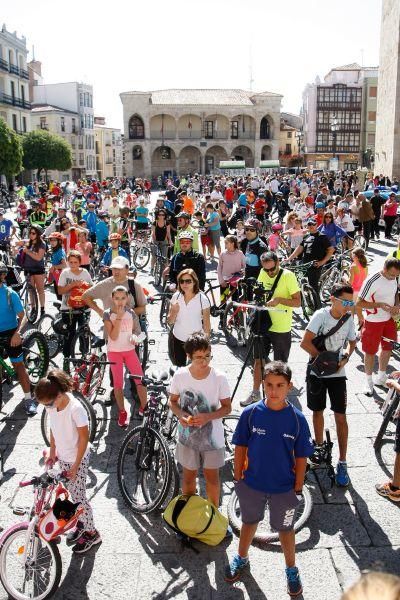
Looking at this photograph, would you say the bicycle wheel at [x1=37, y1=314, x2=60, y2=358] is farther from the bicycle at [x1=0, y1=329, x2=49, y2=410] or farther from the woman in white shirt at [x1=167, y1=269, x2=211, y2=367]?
the woman in white shirt at [x1=167, y1=269, x2=211, y2=367]

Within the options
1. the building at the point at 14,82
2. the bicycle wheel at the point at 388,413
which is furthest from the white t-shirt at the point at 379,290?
the building at the point at 14,82

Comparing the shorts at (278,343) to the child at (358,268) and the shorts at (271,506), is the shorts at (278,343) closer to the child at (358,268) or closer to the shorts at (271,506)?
the child at (358,268)

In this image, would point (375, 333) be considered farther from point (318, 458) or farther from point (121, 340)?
point (121, 340)

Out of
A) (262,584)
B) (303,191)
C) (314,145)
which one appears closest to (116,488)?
(262,584)

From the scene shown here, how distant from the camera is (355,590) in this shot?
1.48 meters

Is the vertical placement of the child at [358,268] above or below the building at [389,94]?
below

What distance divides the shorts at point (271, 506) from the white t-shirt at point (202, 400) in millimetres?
605

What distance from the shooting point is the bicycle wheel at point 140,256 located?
1552 cm

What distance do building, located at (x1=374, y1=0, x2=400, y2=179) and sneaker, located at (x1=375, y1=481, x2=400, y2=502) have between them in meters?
30.7

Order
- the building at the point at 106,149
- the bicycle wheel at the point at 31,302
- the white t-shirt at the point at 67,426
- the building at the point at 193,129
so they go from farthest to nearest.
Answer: the building at the point at 106,149 → the building at the point at 193,129 → the bicycle wheel at the point at 31,302 → the white t-shirt at the point at 67,426

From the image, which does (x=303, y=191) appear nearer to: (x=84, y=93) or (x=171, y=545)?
(x=171, y=545)

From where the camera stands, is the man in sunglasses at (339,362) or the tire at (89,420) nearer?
the man in sunglasses at (339,362)

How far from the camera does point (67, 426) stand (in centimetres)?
409

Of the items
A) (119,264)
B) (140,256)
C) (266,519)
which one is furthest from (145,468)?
(140,256)
